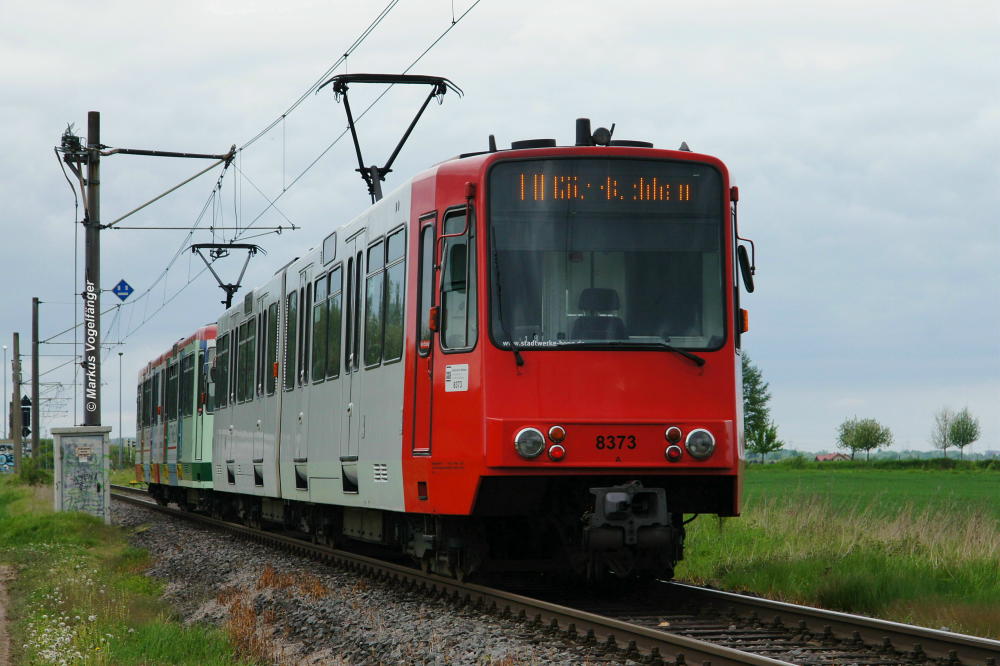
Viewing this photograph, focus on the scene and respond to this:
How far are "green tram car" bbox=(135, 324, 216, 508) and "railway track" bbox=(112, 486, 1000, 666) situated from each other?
13458 mm

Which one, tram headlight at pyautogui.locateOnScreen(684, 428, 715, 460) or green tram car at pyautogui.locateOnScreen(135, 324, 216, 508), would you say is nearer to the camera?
tram headlight at pyautogui.locateOnScreen(684, 428, 715, 460)

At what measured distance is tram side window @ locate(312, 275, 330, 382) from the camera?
14.6m

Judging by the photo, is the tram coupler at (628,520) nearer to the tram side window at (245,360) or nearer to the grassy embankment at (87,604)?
the grassy embankment at (87,604)

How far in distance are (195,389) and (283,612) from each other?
14.6m

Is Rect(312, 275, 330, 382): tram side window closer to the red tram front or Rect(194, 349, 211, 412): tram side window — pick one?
the red tram front

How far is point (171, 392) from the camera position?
94.8 feet

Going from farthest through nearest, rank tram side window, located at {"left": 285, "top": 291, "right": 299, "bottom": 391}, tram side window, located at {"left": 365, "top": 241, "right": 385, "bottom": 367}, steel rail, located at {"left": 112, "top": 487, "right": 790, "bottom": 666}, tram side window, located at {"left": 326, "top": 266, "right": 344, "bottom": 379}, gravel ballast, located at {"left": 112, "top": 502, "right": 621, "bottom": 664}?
1. tram side window, located at {"left": 285, "top": 291, "right": 299, "bottom": 391}
2. tram side window, located at {"left": 326, "top": 266, "right": 344, "bottom": 379}
3. tram side window, located at {"left": 365, "top": 241, "right": 385, "bottom": 367}
4. gravel ballast, located at {"left": 112, "top": 502, "right": 621, "bottom": 664}
5. steel rail, located at {"left": 112, "top": 487, "right": 790, "bottom": 666}

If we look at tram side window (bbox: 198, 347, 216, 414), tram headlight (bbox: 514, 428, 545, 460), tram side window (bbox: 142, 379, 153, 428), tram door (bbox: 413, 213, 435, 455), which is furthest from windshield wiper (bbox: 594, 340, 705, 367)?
tram side window (bbox: 142, 379, 153, 428)

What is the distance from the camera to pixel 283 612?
11.0m

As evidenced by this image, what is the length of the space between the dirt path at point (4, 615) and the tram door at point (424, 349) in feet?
11.1

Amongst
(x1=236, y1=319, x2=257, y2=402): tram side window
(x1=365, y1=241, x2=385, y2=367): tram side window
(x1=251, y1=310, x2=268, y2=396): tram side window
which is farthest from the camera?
(x1=236, y1=319, x2=257, y2=402): tram side window

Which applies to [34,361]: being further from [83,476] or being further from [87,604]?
[87,604]

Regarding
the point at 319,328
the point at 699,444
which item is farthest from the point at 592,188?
the point at 319,328

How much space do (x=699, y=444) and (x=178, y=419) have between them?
63.2ft
